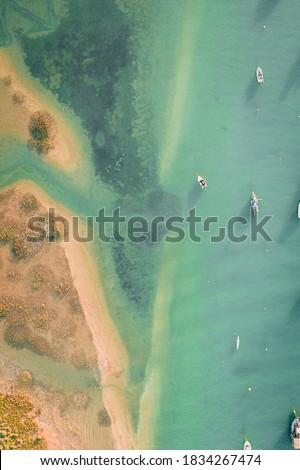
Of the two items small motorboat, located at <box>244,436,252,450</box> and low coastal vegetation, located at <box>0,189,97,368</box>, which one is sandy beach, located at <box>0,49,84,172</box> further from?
small motorboat, located at <box>244,436,252,450</box>

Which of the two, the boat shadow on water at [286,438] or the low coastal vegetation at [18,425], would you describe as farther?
the boat shadow on water at [286,438]

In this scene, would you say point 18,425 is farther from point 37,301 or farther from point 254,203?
point 254,203

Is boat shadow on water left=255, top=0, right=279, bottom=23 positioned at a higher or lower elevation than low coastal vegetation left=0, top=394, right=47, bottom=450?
higher

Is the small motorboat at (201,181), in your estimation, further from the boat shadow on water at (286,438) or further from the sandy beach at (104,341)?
the boat shadow on water at (286,438)

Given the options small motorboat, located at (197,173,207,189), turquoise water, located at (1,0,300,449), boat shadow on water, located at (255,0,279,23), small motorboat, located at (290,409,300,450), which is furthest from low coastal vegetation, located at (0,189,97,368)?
boat shadow on water, located at (255,0,279,23)

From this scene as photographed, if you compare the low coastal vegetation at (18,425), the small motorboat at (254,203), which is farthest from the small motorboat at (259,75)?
the low coastal vegetation at (18,425)
